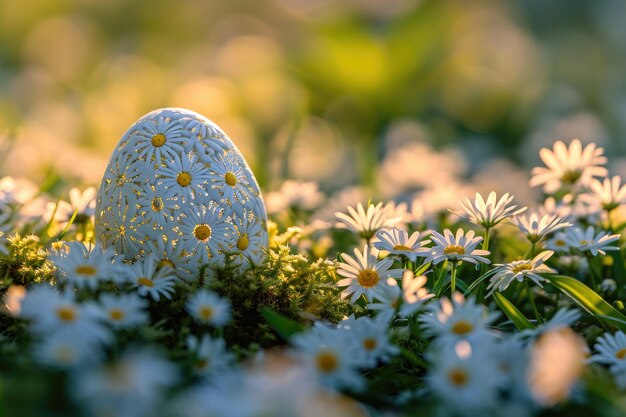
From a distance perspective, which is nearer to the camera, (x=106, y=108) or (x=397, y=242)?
(x=397, y=242)

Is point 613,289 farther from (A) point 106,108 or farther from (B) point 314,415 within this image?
(A) point 106,108

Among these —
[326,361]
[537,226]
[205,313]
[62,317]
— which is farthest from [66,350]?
[537,226]

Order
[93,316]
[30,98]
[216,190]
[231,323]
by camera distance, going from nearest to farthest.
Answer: [93,316]
[231,323]
[216,190]
[30,98]

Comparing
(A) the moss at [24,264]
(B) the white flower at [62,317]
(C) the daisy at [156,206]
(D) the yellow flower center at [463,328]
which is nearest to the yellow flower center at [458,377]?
(D) the yellow flower center at [463,328]

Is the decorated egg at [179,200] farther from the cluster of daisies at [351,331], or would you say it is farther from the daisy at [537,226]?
the daisy at [537,226]

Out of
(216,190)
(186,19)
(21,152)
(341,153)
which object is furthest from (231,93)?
(186,19)

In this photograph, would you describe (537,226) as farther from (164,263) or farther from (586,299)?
(164,263)

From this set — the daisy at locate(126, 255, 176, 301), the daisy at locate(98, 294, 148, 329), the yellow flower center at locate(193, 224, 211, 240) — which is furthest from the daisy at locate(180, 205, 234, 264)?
the daisy at locate(98, 294, 148, 329)
